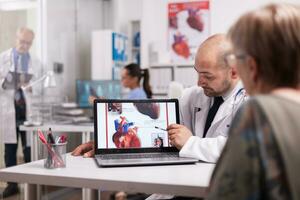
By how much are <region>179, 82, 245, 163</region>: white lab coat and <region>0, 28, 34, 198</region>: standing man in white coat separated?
1.93 m

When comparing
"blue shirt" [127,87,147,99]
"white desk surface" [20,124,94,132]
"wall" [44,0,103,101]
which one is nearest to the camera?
"white desk surface" [20,124,94,132]

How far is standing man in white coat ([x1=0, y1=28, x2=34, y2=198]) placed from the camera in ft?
10.5

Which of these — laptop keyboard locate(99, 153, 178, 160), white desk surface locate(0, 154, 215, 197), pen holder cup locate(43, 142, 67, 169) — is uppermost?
pen holder cup locate(43, 142, 67, 169)

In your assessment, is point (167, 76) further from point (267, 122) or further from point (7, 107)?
point (267, 122)

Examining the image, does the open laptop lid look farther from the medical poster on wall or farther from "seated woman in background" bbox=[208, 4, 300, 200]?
the medical poster on wall

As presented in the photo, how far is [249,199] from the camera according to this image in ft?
2.13

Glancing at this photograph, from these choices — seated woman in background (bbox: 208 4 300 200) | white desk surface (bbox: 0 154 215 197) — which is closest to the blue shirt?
white desk surface (bbox: 0 154 215 197)

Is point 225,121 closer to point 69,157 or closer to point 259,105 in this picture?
point 69,157

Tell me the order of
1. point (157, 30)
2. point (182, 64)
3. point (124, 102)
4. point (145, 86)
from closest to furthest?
point (124, 102), point (145, 86), point (182, 64), point (157, 30)

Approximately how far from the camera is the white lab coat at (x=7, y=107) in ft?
10.4

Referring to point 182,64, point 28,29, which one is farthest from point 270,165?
point 182,64

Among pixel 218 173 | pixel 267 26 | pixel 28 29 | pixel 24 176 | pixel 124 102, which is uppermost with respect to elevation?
pixel 28 29

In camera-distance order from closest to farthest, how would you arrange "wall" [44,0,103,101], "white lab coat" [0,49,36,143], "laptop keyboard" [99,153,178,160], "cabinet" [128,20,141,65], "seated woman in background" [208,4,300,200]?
"seated woman in background" [208,4,300,200], "laptop keyboard" [99,153,178,160], "white lab coat" [0,49,36,143], "wall" [44,0,103,101], "cabinet" [128,20,141,65]

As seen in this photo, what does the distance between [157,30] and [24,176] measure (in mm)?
4076
